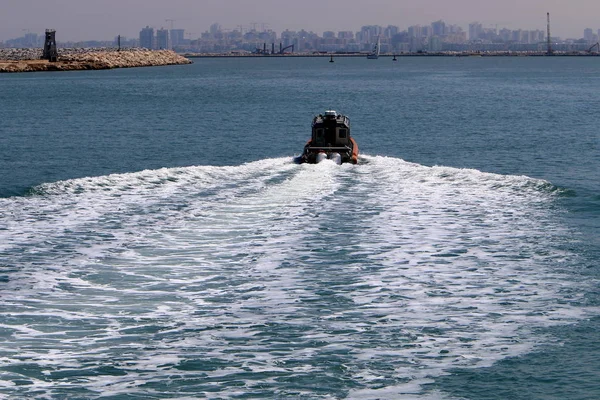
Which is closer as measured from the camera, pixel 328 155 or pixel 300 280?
pixel 300 280

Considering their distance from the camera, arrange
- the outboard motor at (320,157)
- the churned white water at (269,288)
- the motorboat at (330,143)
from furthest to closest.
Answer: the motorboat at (330,143)
the outboard motor at (320,157)
the churned white water at (269,288)

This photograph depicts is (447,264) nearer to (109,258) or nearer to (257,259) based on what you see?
(257,259)

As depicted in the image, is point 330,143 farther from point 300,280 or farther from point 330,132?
point 300,280

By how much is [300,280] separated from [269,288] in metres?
1.09

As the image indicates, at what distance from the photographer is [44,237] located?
88.5 ft

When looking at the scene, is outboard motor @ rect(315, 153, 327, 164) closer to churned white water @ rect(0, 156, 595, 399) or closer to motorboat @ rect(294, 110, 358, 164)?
motorboat @ rect(294, 110, 358, 164)

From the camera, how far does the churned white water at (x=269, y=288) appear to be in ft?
55.5

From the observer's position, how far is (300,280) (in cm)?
2281

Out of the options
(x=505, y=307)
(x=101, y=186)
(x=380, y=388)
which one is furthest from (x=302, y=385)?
(x=101, y=186)

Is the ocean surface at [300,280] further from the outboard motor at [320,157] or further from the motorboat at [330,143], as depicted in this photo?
the outboard motor at [320,157]

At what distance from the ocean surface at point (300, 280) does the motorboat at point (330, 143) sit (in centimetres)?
115

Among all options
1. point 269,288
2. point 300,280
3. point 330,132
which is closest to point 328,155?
point 330,132

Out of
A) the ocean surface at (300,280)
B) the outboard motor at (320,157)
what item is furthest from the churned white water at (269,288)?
the outboard motor at (320,157)

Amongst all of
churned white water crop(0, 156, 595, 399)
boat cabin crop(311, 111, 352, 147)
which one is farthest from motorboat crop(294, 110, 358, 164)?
churned white water crop(0, 156, 595, 399)
